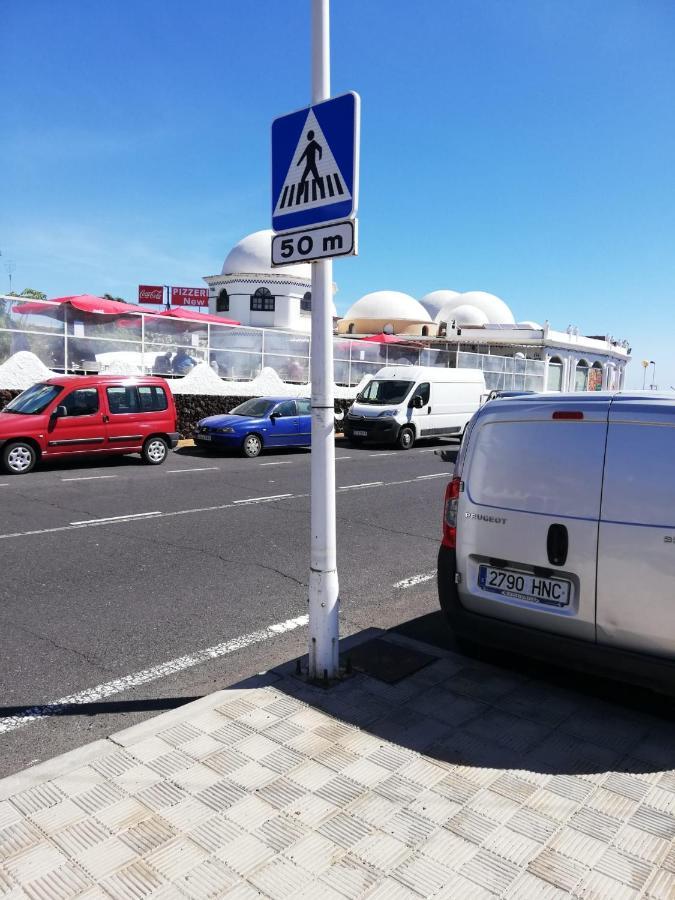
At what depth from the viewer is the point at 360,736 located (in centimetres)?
335

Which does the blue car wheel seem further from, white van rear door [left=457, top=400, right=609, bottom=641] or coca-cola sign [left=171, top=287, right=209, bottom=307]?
coca-cola sign [left=171, top=287, right=209, bottom=307]

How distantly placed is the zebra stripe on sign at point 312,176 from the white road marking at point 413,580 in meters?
3.51

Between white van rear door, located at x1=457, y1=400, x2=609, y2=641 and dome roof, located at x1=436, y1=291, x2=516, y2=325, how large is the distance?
62.3m

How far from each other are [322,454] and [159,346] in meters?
16.9

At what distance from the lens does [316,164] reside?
12.1 ft

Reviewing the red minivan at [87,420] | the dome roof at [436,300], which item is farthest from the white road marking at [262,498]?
the dome roof at [436,300]

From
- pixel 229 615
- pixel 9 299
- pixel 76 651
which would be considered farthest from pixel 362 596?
pixel 9 299

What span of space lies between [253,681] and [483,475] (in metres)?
1.82

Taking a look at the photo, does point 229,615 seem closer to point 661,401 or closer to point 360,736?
point 360,736

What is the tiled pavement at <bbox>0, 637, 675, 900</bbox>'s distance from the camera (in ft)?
7.93

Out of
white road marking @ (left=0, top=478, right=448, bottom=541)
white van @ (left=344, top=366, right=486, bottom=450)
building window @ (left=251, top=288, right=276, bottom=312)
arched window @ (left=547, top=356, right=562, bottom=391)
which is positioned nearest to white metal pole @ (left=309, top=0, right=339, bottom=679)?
white road marking @ (left=0, top=478, right=448, bottom=541)

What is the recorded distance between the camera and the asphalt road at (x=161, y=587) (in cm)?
398

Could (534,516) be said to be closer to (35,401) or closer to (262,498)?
(262,498)

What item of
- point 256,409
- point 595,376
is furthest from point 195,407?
point 595,376
